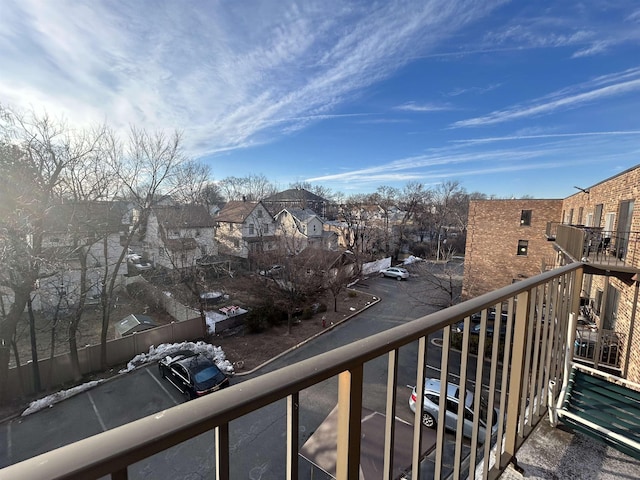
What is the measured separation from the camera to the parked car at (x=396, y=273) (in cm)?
2198

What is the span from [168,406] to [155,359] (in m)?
2.69

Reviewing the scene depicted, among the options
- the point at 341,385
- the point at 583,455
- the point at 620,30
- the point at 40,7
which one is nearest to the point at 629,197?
the point at 620,30

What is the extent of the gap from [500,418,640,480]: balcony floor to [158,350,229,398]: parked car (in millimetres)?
7812

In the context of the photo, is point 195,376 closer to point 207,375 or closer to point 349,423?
point 207,375

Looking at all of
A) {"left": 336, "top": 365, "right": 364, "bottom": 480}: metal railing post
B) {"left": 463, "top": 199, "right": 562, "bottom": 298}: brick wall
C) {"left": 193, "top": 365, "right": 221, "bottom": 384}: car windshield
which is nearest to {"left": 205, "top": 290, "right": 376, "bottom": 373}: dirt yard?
{"left": 193, "top": 365, "right": 221, "bottom": 384}: car windshield

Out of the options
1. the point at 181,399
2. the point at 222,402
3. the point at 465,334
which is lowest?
the point at 181,399

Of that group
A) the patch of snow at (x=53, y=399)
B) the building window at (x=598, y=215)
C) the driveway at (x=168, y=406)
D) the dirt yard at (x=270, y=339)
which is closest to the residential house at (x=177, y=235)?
the dirt yard at (x=270, y=339)

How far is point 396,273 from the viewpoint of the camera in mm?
22188

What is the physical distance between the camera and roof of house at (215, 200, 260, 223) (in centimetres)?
2384

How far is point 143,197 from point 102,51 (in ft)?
17.2

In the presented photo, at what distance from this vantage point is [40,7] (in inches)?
204

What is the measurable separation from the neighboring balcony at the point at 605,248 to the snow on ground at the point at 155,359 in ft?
33.3

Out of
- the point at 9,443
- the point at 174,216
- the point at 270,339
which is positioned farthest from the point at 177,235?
the point at 9,443

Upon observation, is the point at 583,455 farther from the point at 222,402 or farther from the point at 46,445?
the point at 46,445
